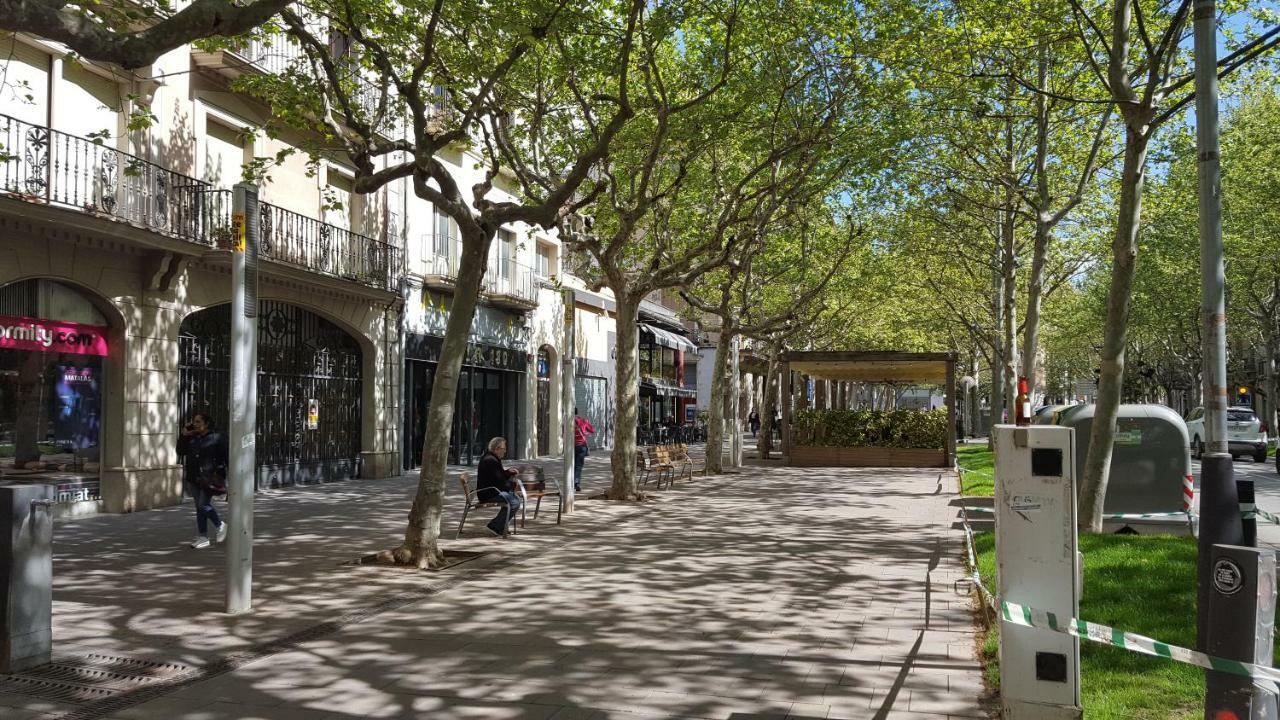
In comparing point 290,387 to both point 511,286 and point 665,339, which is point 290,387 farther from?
point 665,339

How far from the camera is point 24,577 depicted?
600cm

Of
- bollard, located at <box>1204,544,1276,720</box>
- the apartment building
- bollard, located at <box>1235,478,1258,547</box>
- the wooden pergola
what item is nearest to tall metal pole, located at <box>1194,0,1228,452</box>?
bollard, located at <box>1235,478,1258,547</box>

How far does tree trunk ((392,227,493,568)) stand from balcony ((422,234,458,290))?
1262cm

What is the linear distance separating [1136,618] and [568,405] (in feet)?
32.4

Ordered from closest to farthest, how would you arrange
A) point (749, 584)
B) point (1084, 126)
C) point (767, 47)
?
1. point (749, 584)
2. point (767, 47)
3. point (1084, 126)

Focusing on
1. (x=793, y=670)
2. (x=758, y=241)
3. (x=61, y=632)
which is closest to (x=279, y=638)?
(x=61, y=632)

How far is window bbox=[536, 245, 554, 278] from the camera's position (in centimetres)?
3117

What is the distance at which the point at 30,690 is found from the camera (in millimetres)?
5688

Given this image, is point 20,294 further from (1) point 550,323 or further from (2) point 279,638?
(1) point 550,323

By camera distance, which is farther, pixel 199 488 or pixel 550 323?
pixel 550 323

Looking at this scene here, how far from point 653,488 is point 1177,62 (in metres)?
11.7

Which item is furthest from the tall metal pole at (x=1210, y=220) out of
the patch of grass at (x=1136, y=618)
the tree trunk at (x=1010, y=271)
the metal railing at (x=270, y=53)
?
the metal railing at (x=270, y=53)

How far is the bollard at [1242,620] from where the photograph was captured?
3.70m

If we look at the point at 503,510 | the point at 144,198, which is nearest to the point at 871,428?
the point at 503,510
